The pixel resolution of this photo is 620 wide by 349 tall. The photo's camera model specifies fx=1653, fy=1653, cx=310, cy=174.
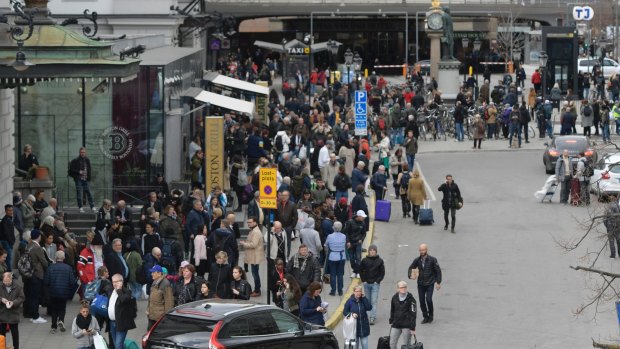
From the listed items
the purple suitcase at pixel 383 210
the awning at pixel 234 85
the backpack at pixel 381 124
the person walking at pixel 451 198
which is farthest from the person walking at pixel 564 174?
the awning at pixel 234 85

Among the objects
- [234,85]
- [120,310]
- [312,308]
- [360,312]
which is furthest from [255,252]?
[234,85]

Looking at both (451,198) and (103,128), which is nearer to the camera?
(103,128)

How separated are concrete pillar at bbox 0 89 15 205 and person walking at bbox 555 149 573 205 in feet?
46.4

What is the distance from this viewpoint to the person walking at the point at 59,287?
1033 inches

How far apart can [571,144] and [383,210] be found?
9358mm

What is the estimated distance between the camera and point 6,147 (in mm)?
33562

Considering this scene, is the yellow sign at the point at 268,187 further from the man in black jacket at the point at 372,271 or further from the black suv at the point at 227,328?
the black suv at the point at 227,328

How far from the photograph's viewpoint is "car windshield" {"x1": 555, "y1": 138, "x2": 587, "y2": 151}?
152 feet

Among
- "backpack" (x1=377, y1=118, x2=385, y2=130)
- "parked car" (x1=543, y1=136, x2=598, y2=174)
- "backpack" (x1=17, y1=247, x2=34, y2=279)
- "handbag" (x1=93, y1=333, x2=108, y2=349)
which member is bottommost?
"handbag" (x1=93, y1=333, x2=108, y2=349)

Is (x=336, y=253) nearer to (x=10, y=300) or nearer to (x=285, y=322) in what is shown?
(x=285, y=322)

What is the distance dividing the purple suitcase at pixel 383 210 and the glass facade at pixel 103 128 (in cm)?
555

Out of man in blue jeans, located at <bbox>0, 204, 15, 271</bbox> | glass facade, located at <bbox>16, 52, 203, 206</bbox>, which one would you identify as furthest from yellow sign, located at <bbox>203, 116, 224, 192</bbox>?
man in blue jeans, located at <bbox>0, 204, 15, 271</bbox>

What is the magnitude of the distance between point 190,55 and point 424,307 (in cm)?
1866

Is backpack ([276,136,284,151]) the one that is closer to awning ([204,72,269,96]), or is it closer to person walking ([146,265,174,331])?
awning ([204,72,269,96])
